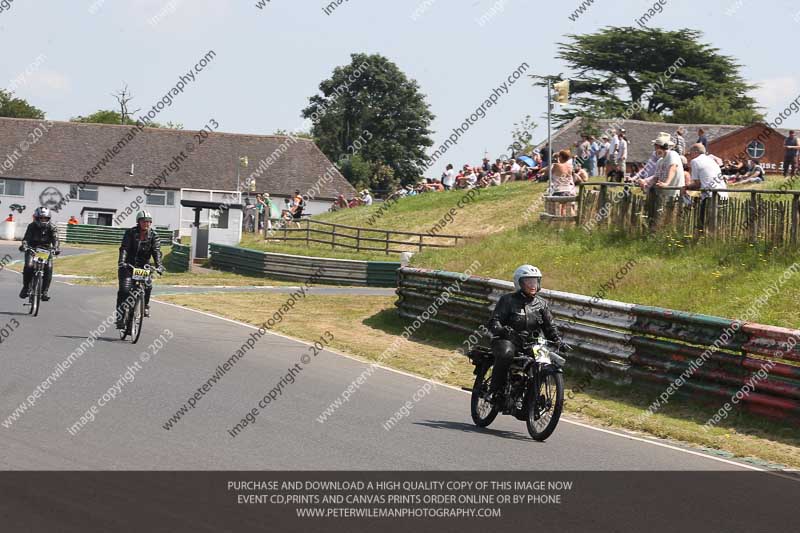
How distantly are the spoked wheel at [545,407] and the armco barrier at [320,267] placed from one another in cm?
2490

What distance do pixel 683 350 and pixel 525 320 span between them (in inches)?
133

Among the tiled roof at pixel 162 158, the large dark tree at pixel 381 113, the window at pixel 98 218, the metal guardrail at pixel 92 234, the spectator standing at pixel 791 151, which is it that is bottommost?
the metal guardrail at pixel 92 234

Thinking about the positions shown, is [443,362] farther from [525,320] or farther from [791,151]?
[791,151]

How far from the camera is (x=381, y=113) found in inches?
3895

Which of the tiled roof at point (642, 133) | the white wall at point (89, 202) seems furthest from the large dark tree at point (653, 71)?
the white wall at point (89, 202)

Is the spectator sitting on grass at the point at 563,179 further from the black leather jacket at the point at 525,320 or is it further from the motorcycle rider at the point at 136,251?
the black leather jacket at the point at 525,320

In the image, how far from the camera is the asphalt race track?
29.2 feet

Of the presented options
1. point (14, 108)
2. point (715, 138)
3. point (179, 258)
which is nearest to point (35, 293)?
point (179, 258)

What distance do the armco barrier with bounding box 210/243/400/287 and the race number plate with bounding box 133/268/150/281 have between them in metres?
19.0

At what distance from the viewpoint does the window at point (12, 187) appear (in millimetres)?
80125

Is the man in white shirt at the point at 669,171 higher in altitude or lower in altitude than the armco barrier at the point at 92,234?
higher

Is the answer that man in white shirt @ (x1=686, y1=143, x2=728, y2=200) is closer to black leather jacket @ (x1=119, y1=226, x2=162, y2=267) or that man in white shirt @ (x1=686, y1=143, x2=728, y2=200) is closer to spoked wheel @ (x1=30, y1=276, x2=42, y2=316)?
black leather jacket @ (x1=119, y1=226, x2=162, y2=267)

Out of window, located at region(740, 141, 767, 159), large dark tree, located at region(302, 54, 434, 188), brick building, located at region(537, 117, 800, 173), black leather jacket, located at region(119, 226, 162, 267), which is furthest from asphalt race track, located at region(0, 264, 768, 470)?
large dark tree, located at region(302, 54, 434, 188)
